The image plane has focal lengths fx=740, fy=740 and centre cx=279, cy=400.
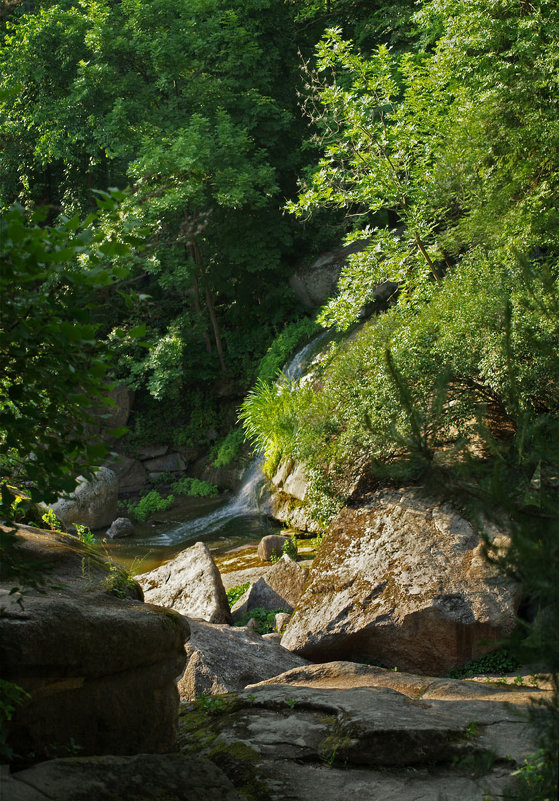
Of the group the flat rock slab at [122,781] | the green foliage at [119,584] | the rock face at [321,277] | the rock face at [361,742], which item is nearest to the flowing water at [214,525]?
the rock face at [321,277]

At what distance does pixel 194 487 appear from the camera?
57.7 ft

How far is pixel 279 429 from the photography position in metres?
13.8

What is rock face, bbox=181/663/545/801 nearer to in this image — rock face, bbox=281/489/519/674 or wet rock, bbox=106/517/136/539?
rock face, bbox=281/489/519/674

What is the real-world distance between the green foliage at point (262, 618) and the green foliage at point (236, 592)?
624mm

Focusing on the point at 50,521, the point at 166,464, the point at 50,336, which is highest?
the point at 50,336

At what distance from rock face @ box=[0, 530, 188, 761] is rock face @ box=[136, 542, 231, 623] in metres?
4.44

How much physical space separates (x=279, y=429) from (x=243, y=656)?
747cm

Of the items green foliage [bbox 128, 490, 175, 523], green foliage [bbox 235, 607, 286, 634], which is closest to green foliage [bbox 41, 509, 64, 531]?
green foliage [bbox 235, 607, 286, 634]

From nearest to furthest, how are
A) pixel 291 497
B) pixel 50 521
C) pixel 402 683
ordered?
pixel 402 683
pixel 50 521
pixel 291 497

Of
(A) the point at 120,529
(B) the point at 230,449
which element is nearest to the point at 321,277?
(B) the point at 230,449

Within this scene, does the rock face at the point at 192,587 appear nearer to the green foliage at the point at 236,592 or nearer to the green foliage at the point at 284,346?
the green foliage at the point at 236,592

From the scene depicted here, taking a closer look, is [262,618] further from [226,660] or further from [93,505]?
[93,505]

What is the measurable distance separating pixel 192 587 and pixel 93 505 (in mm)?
6957

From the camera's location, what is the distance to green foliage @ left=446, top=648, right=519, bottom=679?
6.79 m
